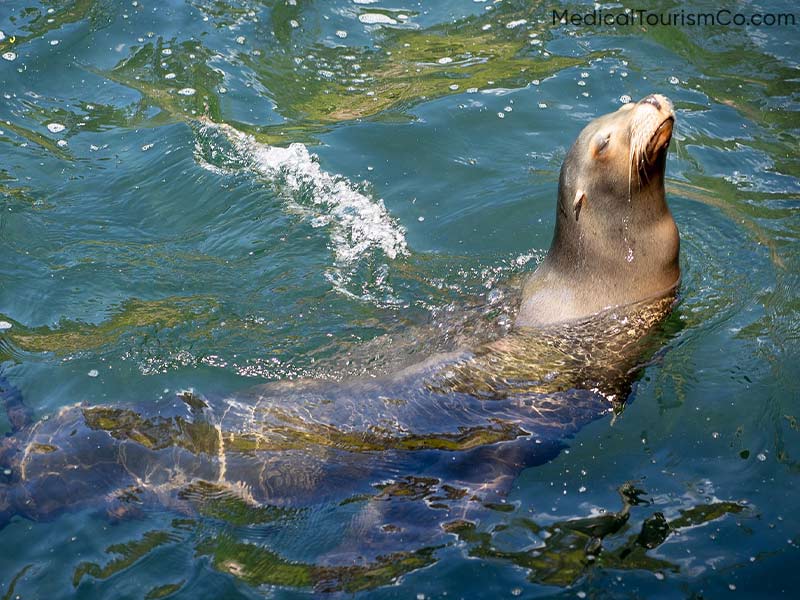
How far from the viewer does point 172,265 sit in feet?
24.1

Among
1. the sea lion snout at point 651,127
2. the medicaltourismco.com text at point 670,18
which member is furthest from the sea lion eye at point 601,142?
the medicaltourismco.com text at point 670,18

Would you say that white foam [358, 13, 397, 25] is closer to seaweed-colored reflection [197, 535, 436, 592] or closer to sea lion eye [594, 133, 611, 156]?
sea lion eye [594, 133, 611, 156]

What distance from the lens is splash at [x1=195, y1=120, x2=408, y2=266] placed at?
7.48 m

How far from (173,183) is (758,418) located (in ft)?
16.6

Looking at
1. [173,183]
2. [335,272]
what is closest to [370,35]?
[173,183]

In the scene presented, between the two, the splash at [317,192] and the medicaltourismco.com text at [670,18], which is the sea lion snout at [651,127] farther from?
the medicaltourismco.com text at [670,18]

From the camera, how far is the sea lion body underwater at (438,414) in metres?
5.31

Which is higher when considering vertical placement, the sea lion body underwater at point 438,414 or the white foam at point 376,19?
the white foam at point 376,19

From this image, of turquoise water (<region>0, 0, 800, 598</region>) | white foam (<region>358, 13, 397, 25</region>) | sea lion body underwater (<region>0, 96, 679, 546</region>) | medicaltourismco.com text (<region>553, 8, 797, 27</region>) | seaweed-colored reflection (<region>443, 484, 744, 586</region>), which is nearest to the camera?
seaweed-colored reflection (<region>443, 484, 744, 586</region>)

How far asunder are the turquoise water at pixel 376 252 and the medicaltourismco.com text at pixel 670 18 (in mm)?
193

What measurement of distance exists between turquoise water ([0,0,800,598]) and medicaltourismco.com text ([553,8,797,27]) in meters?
0.19

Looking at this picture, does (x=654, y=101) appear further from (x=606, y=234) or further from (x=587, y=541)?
(x=587, y=541)

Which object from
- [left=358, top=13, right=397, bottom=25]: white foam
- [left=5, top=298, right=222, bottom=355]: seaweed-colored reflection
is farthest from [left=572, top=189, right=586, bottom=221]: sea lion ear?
[left=358, top=13, right=397, bottom=25]: white foam

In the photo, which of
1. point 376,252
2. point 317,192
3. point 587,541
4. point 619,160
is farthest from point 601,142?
point 317,192
